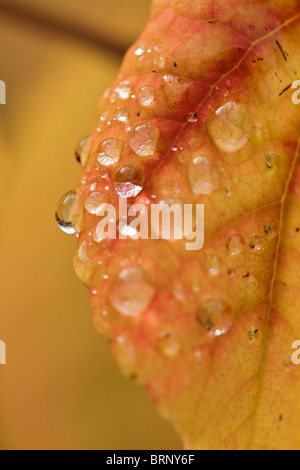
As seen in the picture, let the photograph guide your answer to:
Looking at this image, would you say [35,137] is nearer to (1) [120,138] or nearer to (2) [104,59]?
(2) [104,59]

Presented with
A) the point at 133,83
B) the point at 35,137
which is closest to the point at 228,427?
the point at 133,83

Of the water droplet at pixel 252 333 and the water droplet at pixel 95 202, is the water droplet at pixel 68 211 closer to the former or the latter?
the water droplet at pixel 95 202

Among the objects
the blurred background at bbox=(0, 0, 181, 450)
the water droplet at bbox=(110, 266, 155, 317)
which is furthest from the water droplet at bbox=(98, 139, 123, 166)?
the blurred background at bbox=(0, 0, 181, 450)

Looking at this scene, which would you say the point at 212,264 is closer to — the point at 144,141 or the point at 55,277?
the point at 144,141

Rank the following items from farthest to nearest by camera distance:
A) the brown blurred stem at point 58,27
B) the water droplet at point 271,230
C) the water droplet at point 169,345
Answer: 1. the brown blurred stem at point 58,27
2. the water droplet at point 271,230
3. the water droplet at point 169,345

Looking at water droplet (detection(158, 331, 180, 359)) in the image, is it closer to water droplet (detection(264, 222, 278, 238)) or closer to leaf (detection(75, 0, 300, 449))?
leaf (detection(75, 0, 300, 449))

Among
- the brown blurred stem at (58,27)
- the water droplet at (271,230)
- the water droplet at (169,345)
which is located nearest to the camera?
the water droplet at (169,345)

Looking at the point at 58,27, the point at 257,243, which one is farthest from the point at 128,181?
the point at 58,27

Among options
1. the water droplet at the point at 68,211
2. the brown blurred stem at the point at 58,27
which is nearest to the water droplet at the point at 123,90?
the water droplet at the point at 68,211
